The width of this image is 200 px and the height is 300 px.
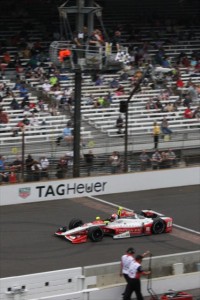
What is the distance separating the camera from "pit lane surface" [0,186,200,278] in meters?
23.2

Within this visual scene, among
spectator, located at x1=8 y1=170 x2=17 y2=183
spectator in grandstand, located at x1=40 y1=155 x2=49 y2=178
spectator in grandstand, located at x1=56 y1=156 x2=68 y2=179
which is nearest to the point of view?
spectator, located at x1=8 y1=170 x2=17 y2=183

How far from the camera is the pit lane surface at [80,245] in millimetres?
23219

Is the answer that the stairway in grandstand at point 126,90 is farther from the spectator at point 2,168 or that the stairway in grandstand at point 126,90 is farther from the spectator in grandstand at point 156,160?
the spectator at point 2,168

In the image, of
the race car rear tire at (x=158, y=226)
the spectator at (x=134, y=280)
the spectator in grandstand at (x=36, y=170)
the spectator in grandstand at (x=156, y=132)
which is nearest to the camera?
the spectator at (x=134, y=280)

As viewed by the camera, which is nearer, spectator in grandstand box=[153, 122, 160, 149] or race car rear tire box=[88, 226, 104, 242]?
race car rear tire box=[88, 226, 104, 242]

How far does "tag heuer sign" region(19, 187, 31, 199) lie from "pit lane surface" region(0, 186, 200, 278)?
13.7 inches

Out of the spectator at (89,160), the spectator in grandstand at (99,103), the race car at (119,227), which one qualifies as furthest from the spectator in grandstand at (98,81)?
the race car at (119,227)

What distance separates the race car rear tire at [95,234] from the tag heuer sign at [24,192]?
5207mm

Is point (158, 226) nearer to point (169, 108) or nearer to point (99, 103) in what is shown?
point (99, 103)

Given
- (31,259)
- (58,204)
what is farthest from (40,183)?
(31,259)

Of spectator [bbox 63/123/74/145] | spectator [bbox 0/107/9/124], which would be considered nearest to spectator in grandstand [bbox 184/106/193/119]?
spectator [bbox 63/123/74/145]

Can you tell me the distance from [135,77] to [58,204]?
1225cm

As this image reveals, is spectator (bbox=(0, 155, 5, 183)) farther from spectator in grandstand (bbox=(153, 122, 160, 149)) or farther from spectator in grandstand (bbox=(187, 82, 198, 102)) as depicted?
spectator in grandstand (bbox=(187, 82, 198, 102))

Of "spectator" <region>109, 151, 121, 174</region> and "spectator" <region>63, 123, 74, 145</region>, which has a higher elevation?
"spectator" <region>63, 123, 74, 145</region>
